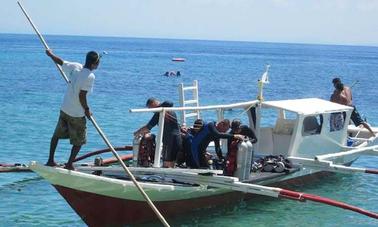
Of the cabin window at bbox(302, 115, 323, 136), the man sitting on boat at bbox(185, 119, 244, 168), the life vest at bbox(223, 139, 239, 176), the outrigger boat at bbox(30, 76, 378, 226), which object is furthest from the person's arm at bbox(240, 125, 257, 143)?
the cabin window at bbox(302, 115, 323, 136)

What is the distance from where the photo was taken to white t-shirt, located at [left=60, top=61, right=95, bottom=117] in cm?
1096

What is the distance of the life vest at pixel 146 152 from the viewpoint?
13.9 m

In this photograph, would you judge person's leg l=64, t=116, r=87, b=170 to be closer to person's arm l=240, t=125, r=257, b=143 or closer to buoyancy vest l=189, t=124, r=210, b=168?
buoyancy vest l=189, t=124, r=210, b=168

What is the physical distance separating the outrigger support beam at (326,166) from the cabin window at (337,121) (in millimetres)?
2226

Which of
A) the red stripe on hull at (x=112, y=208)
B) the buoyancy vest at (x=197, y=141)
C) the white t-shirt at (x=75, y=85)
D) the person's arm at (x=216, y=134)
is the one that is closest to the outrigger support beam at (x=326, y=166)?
the person's arm at (x=216, y=134)

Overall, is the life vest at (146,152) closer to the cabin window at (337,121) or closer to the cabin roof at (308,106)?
the cabin roof at (308,106)

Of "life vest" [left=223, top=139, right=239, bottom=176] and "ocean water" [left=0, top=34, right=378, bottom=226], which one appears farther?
"ocean water" [left=0, top=34, right=378, bottom=226]

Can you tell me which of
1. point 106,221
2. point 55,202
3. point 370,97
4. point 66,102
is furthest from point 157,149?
point 370,97

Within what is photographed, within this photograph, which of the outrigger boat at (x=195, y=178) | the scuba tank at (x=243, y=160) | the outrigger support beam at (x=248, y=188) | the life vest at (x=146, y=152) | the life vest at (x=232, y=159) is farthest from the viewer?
the life vest at (x=146, y=152)

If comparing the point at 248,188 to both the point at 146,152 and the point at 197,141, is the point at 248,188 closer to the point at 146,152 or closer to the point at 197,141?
the point at 197,141

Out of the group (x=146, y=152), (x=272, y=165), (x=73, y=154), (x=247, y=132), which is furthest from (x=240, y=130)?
(x=73, y=154)

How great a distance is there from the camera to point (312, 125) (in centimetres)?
1631

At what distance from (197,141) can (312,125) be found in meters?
3.95

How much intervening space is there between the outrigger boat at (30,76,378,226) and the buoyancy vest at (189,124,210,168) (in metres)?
0.58
